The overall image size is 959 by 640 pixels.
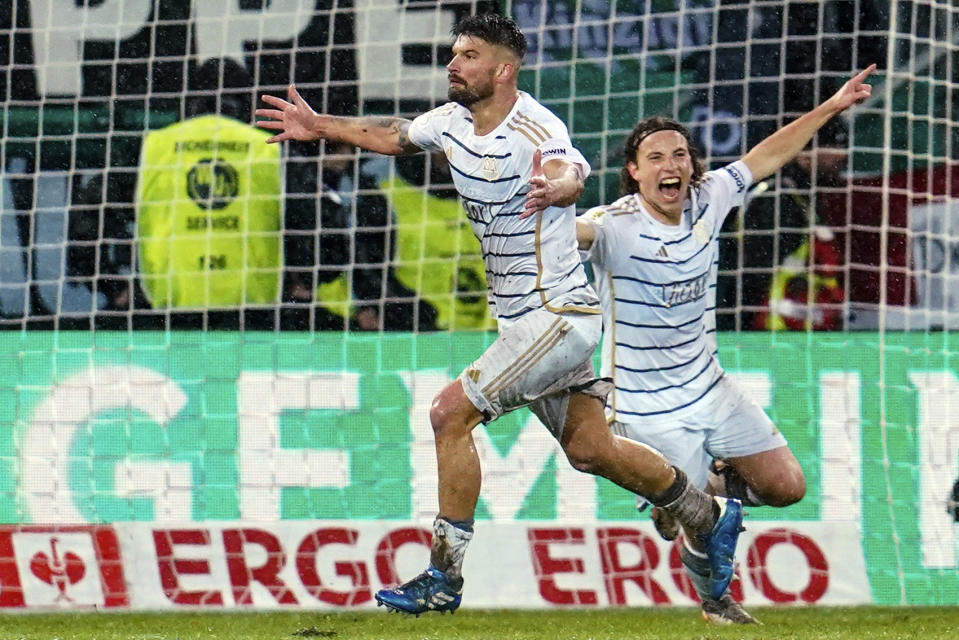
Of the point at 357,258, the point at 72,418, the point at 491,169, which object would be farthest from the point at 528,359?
the point at 72,418

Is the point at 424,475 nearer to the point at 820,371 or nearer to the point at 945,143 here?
the point at 820,371

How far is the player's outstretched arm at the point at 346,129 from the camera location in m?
5.50

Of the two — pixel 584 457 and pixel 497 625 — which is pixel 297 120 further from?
pixel 497 625

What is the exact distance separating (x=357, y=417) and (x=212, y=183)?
53.9 inches

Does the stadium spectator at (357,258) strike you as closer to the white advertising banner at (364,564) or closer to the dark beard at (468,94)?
the white advertising banner at (364,564)

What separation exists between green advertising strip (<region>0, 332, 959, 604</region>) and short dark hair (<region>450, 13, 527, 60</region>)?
264 centimetres

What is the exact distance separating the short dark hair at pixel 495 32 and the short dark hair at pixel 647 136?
3.83 feet

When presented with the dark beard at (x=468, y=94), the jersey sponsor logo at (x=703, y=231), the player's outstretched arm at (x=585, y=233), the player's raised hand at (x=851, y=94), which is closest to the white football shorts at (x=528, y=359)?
the dark beard at (x=468, y=94)

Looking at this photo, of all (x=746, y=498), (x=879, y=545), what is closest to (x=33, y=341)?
(x=746, y=498)

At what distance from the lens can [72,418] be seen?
25.7ft

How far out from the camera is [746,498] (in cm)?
641

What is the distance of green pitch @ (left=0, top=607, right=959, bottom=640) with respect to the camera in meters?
5.93

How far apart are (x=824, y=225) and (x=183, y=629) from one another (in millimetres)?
3516

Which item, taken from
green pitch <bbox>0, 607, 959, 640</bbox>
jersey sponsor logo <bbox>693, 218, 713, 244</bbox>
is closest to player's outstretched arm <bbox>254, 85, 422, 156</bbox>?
jersey sponsor logo <bbox>693, 218, 713, 244</bbox>
